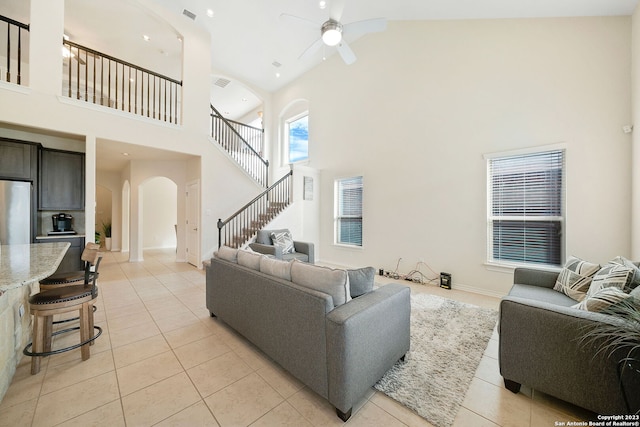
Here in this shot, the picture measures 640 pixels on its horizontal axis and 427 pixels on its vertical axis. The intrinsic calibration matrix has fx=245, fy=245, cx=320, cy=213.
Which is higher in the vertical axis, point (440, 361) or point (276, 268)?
point (276, 268)

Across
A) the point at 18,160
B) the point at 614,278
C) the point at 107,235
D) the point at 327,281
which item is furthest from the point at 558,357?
the point at 107,235

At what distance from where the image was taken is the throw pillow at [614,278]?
6.18ft

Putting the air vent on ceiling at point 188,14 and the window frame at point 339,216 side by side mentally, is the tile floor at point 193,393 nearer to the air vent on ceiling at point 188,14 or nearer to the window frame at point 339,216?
the window frame at point 339,216

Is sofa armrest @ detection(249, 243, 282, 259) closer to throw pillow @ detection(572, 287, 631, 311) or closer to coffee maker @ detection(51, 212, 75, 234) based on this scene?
coffee maker @ detection(51, 212, 75, 234)

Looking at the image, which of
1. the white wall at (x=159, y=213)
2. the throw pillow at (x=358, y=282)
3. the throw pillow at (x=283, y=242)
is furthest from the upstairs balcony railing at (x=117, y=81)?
the throw pillow at (x=358, y=282)

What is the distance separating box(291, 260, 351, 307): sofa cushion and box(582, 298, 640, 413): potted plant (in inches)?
55.0

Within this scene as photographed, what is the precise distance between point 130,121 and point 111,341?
4.07 m

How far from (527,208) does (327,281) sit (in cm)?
365

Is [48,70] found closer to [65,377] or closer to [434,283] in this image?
[65,377]

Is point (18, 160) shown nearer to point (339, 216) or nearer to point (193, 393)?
point (193, 393)

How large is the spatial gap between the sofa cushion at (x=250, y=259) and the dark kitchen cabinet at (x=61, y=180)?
436 centimetres

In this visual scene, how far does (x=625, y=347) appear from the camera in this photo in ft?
4.47

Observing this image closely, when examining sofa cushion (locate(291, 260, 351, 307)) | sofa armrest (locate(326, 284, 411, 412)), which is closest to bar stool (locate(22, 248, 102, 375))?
sofa cushion (locate(291, 260, 351, 307))

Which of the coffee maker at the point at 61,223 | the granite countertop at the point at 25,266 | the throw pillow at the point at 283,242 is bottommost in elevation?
the throw pillow at the point at 283,242
